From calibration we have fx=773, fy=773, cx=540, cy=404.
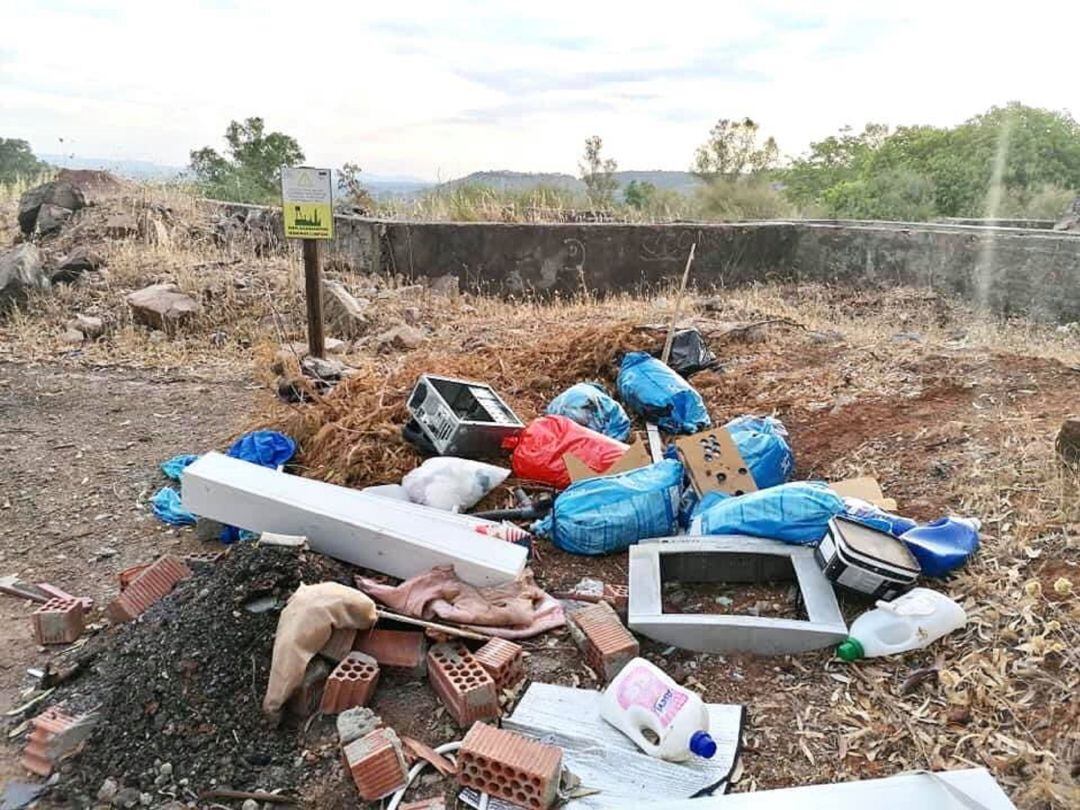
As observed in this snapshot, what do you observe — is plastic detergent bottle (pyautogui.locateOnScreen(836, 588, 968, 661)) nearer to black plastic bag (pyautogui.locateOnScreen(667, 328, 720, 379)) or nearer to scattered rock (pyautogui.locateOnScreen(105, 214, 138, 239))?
black plastic bag (pyautogui.locateOnScreen(667, 328, 720, 379))

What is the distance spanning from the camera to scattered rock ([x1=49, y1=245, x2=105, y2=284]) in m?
7.91

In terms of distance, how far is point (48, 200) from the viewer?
9.94 meters

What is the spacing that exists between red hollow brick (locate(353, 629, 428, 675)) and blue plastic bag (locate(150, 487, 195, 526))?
1.59 meters

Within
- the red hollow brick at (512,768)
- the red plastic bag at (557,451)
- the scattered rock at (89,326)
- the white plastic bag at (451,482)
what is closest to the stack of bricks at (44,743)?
the red hollow brick at (512,768)

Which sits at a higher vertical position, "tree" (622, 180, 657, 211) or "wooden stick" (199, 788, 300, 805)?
"tree" (622, 180, 657, 211)

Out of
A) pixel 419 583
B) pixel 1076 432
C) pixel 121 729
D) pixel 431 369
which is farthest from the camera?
pixel 431 369

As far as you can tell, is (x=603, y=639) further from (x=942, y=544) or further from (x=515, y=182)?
(x=515, y=182)

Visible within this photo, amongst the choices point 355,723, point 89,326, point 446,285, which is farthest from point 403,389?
point 446,285

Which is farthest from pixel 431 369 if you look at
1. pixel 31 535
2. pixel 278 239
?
pixel 278 239

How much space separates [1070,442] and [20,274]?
8.28m

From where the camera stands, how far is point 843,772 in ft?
6.63

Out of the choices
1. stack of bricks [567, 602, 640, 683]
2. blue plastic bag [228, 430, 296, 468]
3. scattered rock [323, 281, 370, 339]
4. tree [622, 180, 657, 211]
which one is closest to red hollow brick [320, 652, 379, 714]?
stack of bricks [567, 602, 640, 683]

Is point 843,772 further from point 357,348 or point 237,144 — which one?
point 237,144

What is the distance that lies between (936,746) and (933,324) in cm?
585
